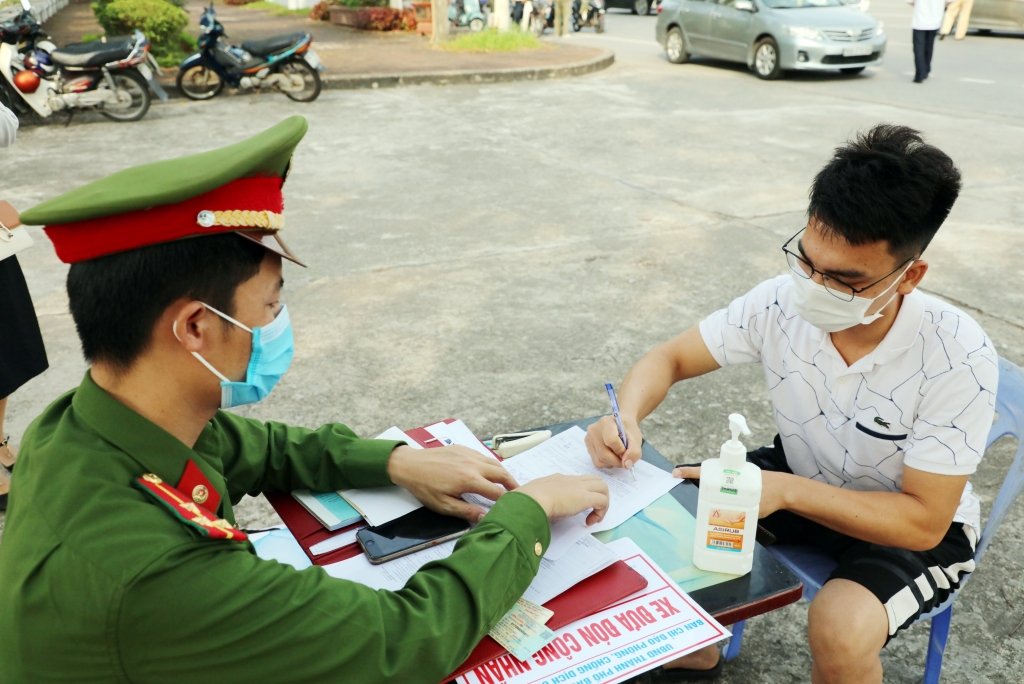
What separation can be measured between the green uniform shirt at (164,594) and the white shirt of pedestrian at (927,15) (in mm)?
11301

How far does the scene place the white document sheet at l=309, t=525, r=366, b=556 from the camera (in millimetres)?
1596

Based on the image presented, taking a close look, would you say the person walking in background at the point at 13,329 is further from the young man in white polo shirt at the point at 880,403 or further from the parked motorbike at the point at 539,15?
the parked motorbike at the point at 539,15

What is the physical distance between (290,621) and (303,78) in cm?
984

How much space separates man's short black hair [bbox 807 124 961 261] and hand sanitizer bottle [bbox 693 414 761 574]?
56 centimetres

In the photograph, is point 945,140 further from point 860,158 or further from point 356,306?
point 860,158

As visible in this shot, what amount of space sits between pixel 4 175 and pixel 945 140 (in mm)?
8079

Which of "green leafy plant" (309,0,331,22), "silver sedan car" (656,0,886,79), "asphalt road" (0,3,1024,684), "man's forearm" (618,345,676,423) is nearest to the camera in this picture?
"man's forearm" (618,345,676,423)

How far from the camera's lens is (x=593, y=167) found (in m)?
7.27

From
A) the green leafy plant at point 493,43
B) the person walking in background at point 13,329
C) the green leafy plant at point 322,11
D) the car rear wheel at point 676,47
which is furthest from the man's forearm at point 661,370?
the green leafy plant at point 322,11

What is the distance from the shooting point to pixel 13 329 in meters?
3.02

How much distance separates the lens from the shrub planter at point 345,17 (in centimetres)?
1708

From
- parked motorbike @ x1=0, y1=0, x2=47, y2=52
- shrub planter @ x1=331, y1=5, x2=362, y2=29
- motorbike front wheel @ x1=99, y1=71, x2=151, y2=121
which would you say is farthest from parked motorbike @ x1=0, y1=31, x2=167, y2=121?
shrub planter @ x1=331, y1=5, x2=362, y2=29

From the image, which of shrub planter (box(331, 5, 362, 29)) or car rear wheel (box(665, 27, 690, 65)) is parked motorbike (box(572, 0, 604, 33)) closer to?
shrub planter (box(331, 5, 362, 29))

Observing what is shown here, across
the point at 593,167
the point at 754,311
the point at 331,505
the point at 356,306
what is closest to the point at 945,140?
the point at 593,167
